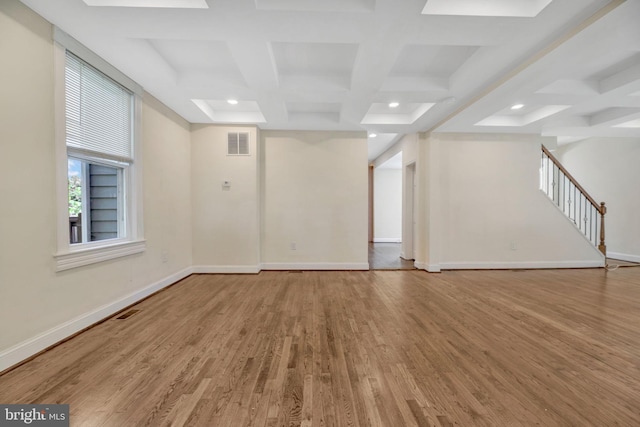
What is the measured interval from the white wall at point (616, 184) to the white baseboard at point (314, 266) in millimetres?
6213

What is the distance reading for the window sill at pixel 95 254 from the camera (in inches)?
86.9

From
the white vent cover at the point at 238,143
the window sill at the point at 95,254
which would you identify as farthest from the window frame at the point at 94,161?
the white vent cover at the point at 238,143

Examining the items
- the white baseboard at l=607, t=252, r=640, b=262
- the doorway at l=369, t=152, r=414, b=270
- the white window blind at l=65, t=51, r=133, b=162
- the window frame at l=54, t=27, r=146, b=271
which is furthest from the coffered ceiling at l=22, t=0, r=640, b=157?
the doorway at l=369, t=152, r=414, b=270

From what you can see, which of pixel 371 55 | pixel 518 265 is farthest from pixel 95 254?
pixel 518 265

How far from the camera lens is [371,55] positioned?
8.04 ft

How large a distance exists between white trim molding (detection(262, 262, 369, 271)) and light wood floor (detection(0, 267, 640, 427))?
56.7 inches

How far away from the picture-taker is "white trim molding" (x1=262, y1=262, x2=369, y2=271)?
187 inches

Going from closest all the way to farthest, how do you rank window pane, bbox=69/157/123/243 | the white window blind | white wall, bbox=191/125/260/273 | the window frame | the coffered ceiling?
the coffered ceiling
the window frame
the white window blind
window pane, bbox=69/157/123/243
white wall, bbox=191/125/260/273

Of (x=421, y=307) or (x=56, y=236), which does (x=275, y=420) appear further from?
(x=56, y=236)

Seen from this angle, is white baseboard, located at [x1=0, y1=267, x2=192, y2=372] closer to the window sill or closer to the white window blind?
the window sill

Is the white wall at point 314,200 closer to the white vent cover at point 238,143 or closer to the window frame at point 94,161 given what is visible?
the white vent cover at point 238,143

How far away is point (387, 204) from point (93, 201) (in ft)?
25.2

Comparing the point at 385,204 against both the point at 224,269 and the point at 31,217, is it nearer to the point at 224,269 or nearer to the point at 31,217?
the point at 224,269

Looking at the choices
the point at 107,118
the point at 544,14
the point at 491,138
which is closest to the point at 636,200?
the point at 491,138
